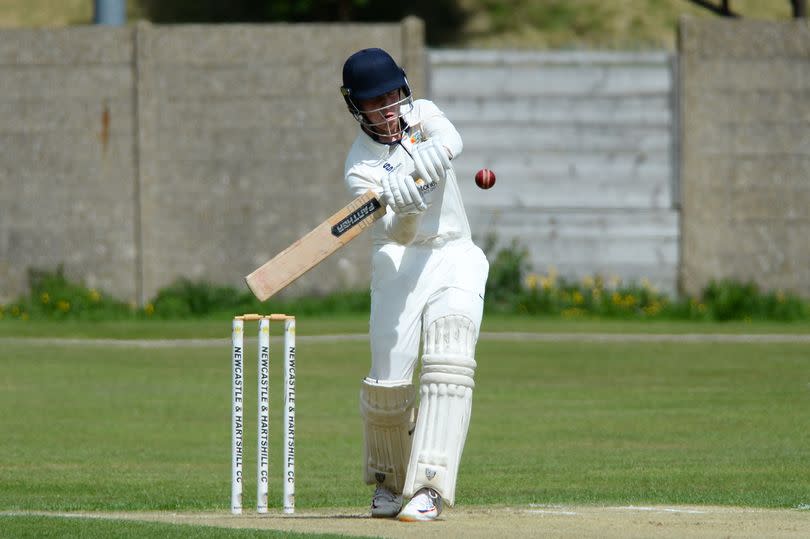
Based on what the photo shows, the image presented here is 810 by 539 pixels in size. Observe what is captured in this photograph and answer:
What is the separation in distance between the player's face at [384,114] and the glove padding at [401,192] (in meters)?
0.42

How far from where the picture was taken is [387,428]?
6891 millimetres

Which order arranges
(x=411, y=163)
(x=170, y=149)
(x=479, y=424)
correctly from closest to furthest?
(x=411, y=163) → (x=479, y=424) → (x=170, y=149)

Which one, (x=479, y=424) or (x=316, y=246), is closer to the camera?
(x=316, y=246)

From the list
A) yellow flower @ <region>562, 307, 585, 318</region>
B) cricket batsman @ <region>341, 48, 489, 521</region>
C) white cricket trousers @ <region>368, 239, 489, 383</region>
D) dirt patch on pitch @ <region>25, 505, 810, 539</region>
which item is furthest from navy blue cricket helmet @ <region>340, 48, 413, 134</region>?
yellow flower @ <region>562, 307, 585, 318</region>

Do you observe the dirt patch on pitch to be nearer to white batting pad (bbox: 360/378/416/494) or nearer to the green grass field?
white batting pad (bbox: 360/378/416/494)

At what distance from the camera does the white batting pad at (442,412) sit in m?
6.60

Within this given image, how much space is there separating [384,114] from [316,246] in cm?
67

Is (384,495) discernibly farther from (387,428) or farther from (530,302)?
(530,302)

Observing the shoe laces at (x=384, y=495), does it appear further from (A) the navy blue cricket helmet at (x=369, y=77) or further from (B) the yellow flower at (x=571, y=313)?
(B) the yellow flower at (x=571, y=313)

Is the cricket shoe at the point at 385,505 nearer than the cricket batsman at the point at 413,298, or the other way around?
the cricket batsman at the point at 413,298

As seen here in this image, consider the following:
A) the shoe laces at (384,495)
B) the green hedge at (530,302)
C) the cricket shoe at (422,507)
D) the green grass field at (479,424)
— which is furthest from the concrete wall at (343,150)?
the cricket shoe at (422,507)

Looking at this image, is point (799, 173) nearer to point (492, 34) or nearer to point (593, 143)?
point (593, 143)

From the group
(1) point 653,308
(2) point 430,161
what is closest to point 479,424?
(2) point 430,161

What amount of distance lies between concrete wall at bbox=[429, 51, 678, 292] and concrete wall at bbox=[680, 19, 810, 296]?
0.26 meters
